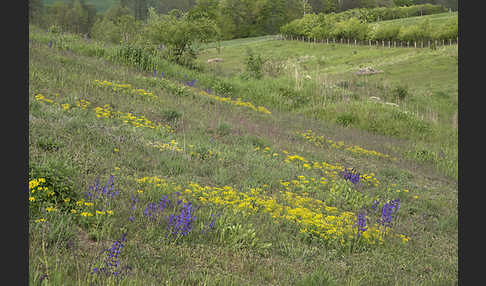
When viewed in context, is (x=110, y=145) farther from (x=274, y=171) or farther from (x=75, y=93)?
(x=75, y=93)

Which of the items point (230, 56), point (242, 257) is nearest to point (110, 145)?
point (242, 257)

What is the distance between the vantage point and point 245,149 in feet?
30.2

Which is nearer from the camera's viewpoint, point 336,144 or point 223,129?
point 223,129

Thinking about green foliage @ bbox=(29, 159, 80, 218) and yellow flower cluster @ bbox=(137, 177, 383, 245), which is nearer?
green foliage @ bbox=(29, 159, 80, 218)

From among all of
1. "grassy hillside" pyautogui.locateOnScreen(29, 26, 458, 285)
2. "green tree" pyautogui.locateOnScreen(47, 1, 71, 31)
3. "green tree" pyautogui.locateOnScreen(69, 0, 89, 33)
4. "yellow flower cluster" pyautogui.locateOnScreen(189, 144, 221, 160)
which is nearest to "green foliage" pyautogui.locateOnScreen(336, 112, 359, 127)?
"grassy hillside" pyautogui.locateOnScreen(29, 26, 458, 285)

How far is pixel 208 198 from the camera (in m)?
5.64

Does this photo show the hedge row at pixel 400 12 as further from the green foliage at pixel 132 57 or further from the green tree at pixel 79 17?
the green foliage at pixel 132 57

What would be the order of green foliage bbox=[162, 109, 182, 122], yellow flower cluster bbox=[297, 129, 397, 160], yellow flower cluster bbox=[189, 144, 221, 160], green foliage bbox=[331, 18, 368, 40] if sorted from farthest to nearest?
green foliage bbox=[331, 18, 368, 40] < yellow flower cluster bbox=[297, 129, 397, 160] < green foliage bbox=[162, 109, 182, 122] < yellow flower cluster bbox=[189, 144, 221, 160]

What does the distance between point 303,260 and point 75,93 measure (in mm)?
7908

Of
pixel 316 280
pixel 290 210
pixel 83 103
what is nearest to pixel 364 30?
pixel 83 103

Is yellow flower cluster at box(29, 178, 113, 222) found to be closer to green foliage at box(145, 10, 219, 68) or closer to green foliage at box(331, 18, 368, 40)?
green foliage at box(145, 10, 219, 68)

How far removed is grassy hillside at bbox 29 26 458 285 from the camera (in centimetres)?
373

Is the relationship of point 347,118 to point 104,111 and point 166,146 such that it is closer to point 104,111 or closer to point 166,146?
point 104,111

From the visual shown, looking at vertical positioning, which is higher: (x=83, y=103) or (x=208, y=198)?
(x=83, y=103)
